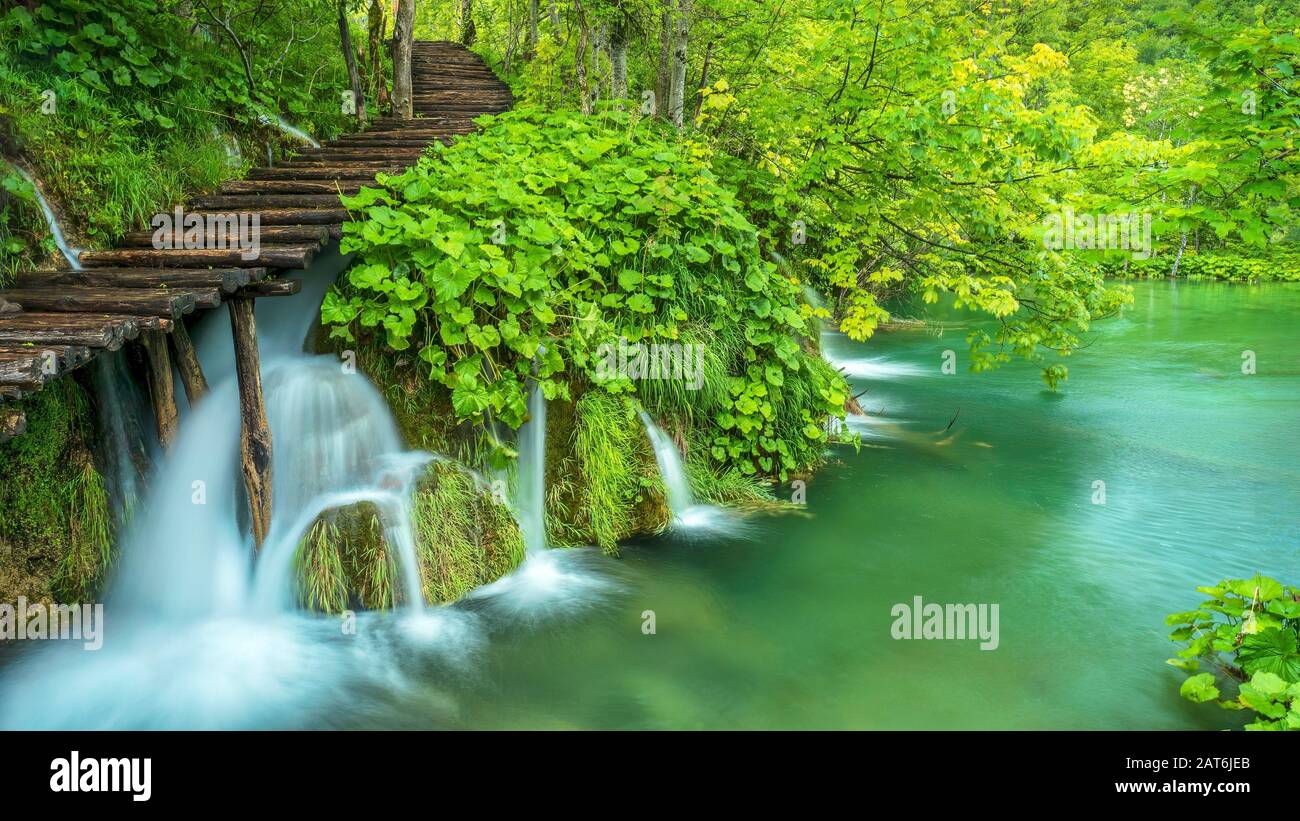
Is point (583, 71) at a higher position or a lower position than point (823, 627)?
higher

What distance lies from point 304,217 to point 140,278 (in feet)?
4.59

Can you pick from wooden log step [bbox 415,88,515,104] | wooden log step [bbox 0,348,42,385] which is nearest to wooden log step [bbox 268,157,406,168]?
wooden log step [bbox 0,348,42,385]

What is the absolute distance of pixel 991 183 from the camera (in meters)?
7.85

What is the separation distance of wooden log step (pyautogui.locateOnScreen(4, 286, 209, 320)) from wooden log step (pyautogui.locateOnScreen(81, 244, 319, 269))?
534 mm

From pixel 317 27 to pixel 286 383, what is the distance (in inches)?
255

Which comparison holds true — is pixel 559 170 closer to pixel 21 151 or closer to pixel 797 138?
pixel 797 138

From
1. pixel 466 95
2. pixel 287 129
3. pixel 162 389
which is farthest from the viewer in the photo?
pixel 466 95

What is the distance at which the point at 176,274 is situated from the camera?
200 inches

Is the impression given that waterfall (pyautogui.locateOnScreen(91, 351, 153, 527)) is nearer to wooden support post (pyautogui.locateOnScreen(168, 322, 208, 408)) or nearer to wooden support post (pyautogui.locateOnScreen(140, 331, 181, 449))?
wooden support post (pyautogui.locateOnScreen(140, 331, 181, 449))

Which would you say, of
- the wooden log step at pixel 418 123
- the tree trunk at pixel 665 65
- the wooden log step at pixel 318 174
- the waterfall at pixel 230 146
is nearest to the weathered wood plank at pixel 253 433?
the wooden log step at pixel 318 174

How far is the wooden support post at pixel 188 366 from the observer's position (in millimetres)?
5523

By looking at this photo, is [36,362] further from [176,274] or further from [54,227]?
[54,227]

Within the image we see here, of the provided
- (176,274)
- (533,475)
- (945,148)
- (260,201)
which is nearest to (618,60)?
(945,148)

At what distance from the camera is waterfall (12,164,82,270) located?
17.7 ft
